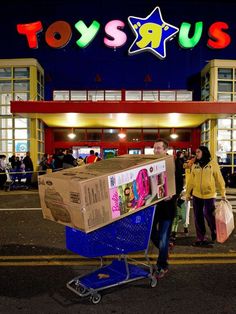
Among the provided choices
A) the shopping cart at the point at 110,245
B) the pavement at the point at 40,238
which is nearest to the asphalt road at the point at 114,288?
the pavement at the point at 40,238

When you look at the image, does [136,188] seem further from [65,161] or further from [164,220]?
[65,161]

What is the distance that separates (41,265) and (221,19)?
18.5 metres

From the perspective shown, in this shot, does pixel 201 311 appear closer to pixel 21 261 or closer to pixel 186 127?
pixel 21 261

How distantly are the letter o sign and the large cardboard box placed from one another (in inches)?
614

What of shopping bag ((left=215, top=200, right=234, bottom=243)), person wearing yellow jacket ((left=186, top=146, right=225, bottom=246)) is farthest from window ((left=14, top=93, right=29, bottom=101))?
shopping bag ((left=215, top=200, right=234, bottom=243))

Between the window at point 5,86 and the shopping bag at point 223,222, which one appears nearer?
the shopping bag at point 223,222

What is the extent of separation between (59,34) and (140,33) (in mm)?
4317

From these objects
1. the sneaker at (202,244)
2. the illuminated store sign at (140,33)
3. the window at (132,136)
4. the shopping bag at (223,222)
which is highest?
the illuminated store sign at (140,33)

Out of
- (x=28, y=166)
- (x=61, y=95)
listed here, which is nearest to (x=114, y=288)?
(x=28, y=166)

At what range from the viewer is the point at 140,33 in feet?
58.4

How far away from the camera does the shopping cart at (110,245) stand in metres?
3.70

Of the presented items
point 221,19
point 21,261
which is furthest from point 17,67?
point 21,261

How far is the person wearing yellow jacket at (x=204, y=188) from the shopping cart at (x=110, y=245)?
6.88 feet

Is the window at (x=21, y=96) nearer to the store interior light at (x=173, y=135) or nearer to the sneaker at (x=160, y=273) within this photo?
the store interior light at (x=173, y=135)
